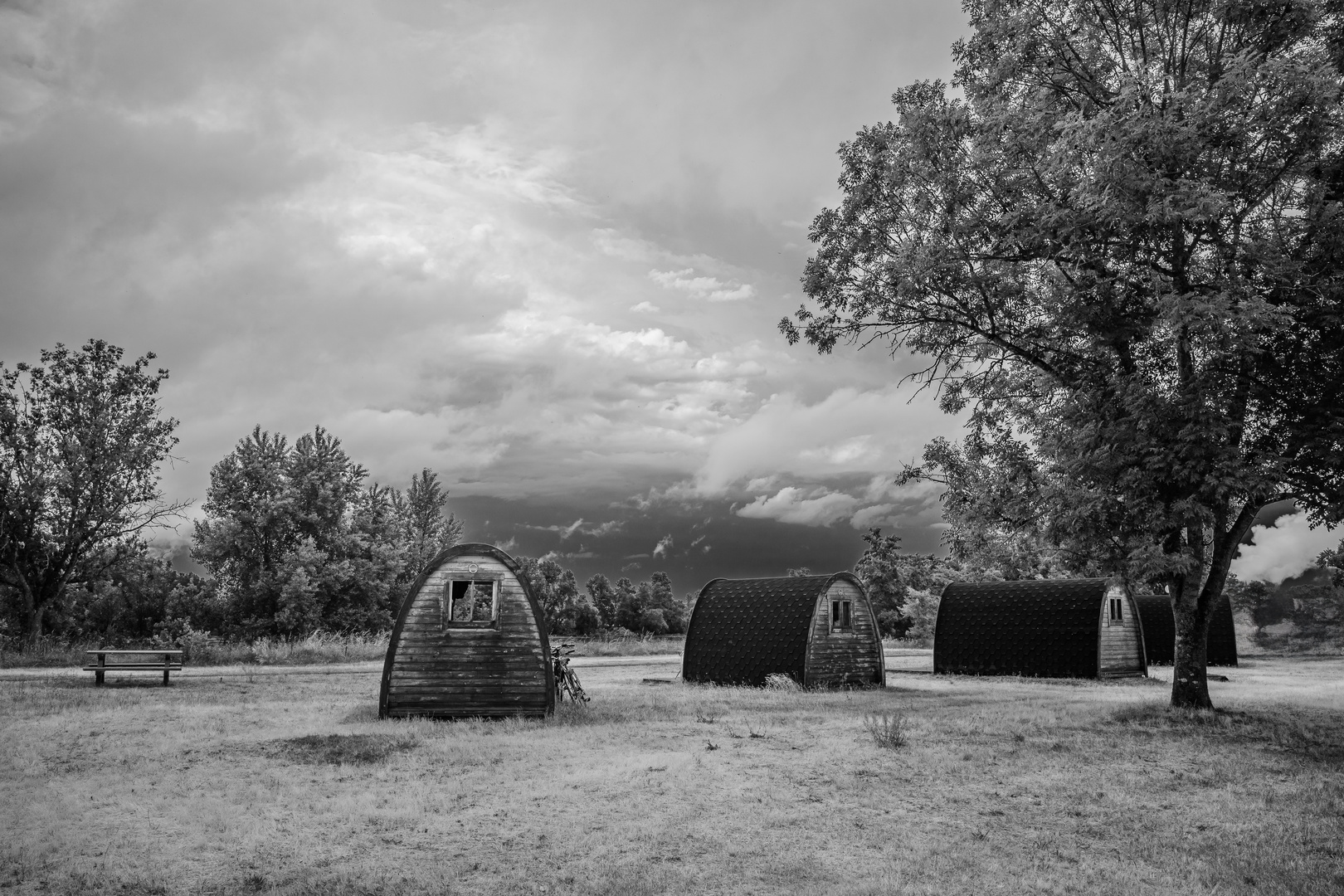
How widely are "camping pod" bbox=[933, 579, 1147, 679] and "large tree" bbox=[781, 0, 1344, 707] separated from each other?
1179 centimetres

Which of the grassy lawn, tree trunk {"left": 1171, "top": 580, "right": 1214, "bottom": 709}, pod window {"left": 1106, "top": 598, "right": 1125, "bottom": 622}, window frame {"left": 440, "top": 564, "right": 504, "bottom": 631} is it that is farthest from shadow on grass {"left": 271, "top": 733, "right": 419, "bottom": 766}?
pod window {"left": 1106, "top": 598, "right": 1125, "bottom": 622}

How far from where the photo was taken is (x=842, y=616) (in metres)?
26.4

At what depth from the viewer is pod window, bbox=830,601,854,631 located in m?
26.1

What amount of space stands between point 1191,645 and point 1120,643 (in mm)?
14001

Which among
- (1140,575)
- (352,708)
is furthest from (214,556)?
(1140,575)

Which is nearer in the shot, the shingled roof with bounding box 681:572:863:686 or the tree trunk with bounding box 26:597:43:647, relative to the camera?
the shingled roof with bounding box 681:572:863:686

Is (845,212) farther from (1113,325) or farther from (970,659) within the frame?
(970,659)

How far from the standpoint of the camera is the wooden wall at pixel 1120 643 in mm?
31156

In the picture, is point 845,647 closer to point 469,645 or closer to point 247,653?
point 469,645

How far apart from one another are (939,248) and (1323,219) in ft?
20.8

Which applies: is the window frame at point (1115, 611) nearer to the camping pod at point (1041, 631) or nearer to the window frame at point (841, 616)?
the camping pod at point (1041, 631)

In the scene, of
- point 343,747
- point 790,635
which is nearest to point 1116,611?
point 790,635

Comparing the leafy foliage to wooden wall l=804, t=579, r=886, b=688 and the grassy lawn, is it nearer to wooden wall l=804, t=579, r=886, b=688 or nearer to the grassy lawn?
the grassy lawn

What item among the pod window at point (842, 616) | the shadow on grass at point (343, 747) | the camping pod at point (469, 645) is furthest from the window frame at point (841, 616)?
the shadow on grass at point (343, 747)
